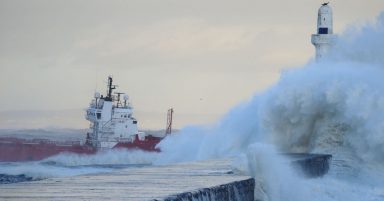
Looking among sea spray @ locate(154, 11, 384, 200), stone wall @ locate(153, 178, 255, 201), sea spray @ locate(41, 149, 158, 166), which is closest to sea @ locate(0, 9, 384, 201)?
sea spray @ locate(154, 11, 384, 200)

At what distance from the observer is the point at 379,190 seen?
18.0 metres

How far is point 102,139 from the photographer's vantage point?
50156 mm

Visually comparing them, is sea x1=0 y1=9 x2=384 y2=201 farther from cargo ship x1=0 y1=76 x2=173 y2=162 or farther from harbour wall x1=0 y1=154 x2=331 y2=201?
cargo ship x1=0 y1=76 x2=173 y2=162

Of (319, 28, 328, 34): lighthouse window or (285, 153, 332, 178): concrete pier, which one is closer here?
(285, 153, 332, 178): concrete pier

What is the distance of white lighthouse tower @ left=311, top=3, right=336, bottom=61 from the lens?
116 ft

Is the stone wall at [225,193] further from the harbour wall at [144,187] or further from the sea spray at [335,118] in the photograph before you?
the sea spray at [335,118]

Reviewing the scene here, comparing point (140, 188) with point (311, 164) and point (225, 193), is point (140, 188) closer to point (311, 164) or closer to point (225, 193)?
point (225, 193)

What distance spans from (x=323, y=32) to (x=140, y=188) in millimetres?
26930

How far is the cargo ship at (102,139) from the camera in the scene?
47812 mm

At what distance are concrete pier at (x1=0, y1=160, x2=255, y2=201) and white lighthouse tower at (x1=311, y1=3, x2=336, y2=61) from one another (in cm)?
2326

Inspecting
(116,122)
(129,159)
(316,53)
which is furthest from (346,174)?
(116,122)

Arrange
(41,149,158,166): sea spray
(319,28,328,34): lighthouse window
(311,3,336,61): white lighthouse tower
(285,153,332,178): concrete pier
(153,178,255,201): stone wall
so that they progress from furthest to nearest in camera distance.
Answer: (41,149,158,166): sea spray < (319,28,328,34): lighthouse window < (311,3,336,61): white lighthouse tower < (285,153,332,178): concrete pier < (153,178,255,201): stone wall

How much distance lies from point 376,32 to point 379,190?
12384 mm

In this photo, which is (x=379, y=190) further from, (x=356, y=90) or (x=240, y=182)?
(x=240, y=182)
